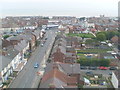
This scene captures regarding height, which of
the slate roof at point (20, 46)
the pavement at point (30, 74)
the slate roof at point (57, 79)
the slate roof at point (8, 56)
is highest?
the slate roof at point (20, 46)

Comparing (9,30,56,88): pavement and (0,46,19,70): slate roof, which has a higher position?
(0,46,19,70): slate roof

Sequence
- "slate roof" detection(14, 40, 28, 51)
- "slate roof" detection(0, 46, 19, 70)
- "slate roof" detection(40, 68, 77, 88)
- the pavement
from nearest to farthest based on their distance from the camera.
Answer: "slate roof" detection(40, 68, 77, 88), the pavement, "slate roof" detection(0, 46, 19, 70), "slate roof" detection(14, 40, 28, 51)

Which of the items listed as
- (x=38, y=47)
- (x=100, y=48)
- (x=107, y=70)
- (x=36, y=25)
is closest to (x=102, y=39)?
(x=100, y=48)

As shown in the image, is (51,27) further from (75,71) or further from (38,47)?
(75,71)

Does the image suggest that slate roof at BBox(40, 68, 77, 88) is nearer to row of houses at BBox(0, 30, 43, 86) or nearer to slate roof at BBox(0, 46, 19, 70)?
row of houses at BBox(0, 30, 43, 86)

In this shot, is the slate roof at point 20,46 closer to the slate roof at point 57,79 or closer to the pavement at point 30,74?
the pavement at point 30,74

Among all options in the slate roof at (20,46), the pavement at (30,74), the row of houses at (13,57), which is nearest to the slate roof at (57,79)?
the pavement at (30,74)

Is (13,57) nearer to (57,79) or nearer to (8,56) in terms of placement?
(8,56)

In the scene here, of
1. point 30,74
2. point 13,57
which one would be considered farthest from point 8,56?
point 30,74

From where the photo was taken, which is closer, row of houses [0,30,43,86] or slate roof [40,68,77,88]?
slate roof [40,68,77,88]

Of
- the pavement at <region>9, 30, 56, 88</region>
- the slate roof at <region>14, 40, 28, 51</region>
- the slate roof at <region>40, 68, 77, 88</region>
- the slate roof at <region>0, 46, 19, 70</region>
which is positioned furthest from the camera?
the slate roof at <region>14, 40, 28, 51</region>

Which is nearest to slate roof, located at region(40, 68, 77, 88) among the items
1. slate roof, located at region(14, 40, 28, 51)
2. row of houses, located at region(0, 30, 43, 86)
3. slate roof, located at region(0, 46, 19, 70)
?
row of houses, located at region(0, 30, 43, 86)
